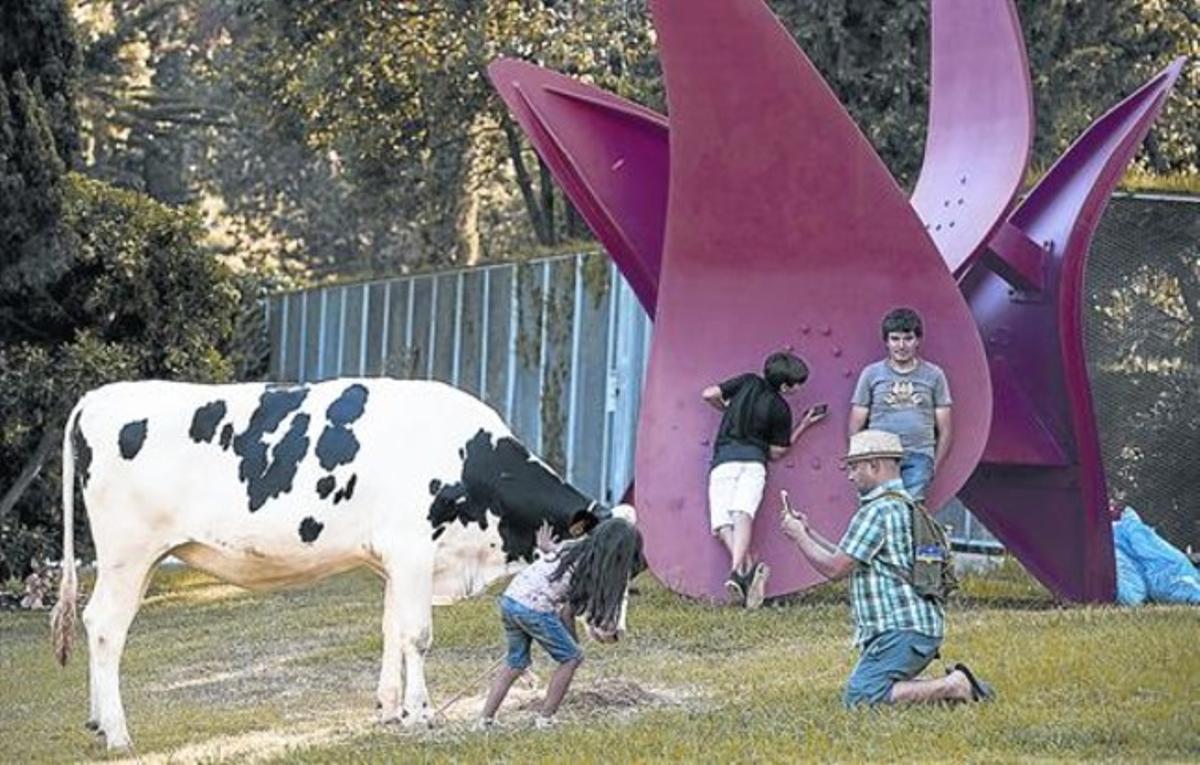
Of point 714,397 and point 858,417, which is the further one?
point 714,397

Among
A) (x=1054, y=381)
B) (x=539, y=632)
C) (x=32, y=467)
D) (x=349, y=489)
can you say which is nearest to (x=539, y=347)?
(x=32, y=467)

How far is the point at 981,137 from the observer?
18.1 metres

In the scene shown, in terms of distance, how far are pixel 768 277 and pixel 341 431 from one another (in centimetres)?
470

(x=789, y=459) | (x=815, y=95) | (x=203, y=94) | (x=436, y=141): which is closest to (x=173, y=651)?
(x=789, y=459)

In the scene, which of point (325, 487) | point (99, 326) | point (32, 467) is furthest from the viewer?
point (99, 326)

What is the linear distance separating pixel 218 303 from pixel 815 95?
10532 mm

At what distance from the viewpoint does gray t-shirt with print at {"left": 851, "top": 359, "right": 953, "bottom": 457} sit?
15172mm

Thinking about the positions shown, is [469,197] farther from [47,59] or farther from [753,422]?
[753,422]

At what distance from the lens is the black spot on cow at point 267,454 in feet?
42.0

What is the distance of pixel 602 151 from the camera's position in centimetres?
1836

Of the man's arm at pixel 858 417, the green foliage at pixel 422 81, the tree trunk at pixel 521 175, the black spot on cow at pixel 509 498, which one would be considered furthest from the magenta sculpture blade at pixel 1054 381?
the tree trunk at pixel 521 175

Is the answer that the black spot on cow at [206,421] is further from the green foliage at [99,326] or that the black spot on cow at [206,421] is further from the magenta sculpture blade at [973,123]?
the green foliage at [99,326]

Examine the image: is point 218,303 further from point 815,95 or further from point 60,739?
point 60,739

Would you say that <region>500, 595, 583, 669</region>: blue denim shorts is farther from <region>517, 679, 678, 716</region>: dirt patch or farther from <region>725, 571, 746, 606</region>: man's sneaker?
<region>725, 571, 746, 606</region>: man's sneaker
